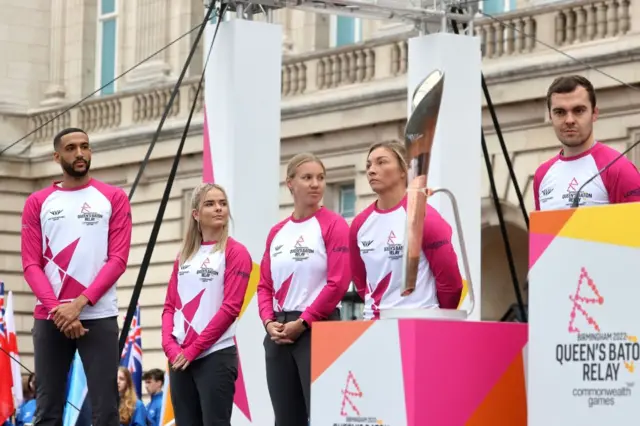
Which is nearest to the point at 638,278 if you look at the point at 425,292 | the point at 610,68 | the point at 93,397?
the point at 425,292

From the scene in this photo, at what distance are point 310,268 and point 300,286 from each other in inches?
4.4

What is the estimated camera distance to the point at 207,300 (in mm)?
8602

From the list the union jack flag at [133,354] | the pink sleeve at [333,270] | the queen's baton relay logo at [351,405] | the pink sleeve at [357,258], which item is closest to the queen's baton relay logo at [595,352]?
the queen's baton relay logo at [351,405]

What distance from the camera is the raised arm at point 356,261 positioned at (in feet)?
26.1

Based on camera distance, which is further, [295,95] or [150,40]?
[150,40]

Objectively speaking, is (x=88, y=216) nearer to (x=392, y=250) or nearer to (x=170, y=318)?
(x=170, y=318)

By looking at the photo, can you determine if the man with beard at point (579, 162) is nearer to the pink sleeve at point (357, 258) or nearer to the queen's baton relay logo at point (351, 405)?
the pink sleeve at point (357, 258)

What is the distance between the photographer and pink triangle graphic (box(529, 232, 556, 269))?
20.7 feet

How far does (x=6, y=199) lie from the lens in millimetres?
31375

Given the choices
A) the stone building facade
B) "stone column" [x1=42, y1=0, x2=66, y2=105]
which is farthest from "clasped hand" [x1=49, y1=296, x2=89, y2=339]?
"stone column" [x1=42, y1=0, x2=66, y2=105]

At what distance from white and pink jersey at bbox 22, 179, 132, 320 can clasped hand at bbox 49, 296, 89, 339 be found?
15 centimetres

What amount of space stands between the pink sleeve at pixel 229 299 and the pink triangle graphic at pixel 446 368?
2.12 meters

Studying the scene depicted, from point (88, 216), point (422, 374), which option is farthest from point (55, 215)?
point (422, 374)

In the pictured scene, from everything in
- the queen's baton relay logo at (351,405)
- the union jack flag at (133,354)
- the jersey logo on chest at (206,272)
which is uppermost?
the union jack flag at (133,354)
